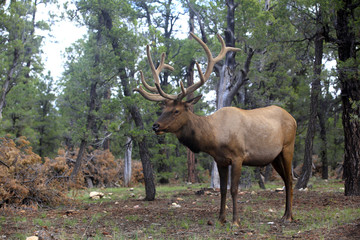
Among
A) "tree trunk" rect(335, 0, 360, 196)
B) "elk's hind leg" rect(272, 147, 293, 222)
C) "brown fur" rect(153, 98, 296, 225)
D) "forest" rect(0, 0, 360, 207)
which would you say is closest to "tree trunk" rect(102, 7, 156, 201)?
"forest" rect(0, 0, 360, 207)

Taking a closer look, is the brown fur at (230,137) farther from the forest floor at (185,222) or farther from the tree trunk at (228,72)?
the tree trunk at (228,72)

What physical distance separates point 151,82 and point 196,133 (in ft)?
16.6

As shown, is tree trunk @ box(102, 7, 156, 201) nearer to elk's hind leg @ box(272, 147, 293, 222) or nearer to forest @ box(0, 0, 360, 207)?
forest @ box(0, 0, 360, 207)

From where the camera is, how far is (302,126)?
926 inches

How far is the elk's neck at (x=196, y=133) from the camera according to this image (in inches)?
274

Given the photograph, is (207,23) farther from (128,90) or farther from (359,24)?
(359,24)

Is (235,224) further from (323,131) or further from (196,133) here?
(323,131)

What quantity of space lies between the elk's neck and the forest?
1.59 meters

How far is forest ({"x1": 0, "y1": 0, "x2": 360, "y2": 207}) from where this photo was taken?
33.7 ft

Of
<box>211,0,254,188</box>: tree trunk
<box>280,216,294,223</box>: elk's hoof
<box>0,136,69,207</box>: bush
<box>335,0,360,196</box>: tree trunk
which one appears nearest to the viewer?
<box>280,216,294,223</box>: elk's hoof

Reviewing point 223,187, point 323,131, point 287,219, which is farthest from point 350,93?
point 323,131

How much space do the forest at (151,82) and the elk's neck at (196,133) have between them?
159 centimetres

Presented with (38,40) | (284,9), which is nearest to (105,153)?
(38,40)

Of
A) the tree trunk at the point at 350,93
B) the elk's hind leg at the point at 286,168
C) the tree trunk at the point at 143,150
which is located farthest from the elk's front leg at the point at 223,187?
the tree trunk at the point at 350,93
